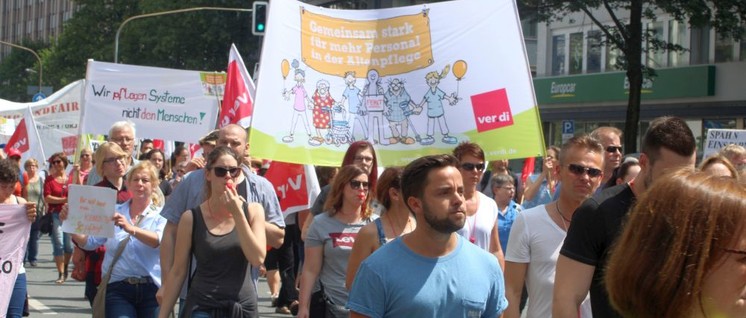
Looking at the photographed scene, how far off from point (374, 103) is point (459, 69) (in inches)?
24.6

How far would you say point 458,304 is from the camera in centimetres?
445

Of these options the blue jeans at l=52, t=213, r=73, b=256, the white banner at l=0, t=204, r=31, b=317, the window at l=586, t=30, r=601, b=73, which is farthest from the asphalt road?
the window at l=586, t=30, r=601, b=73

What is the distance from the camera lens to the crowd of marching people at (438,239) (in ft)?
8.43

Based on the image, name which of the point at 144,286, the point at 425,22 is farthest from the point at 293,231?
the point at 144,286

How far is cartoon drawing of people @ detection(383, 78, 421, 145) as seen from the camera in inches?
340

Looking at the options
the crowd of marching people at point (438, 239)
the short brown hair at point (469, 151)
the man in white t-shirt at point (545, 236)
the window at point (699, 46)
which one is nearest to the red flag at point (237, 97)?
the crowd of marching people at point (438, 239)

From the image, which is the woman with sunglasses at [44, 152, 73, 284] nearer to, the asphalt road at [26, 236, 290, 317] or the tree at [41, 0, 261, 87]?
the asphalt road at [26, 236, 290, 317]

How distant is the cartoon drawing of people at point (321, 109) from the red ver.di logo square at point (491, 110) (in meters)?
0.98

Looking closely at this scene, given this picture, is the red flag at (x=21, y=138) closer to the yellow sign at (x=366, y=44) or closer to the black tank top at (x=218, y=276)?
the yellow sign at (x=366, y=44)

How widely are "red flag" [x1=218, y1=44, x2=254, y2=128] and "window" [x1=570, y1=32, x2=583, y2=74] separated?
107 feet

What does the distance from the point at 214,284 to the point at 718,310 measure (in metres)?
4.25

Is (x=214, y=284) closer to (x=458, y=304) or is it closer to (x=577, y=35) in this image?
(x=458, y=304)

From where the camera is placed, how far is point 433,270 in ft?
14.7

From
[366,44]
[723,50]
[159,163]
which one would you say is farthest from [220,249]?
[723,50]
